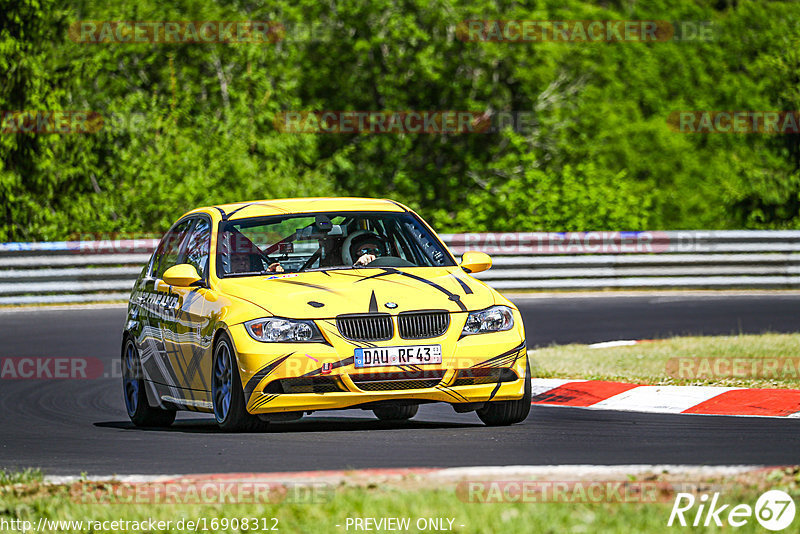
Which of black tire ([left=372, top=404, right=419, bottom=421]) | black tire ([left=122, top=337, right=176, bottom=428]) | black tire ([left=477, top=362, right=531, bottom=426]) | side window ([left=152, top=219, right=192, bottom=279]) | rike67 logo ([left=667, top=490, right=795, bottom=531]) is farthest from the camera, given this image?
side window ([left=152, top=219, right=192, bottom=279])

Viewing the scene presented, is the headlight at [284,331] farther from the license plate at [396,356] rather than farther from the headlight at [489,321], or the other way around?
the headlight at [489,321]

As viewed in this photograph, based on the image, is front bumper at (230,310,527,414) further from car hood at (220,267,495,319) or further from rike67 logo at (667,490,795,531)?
rike67 logo at (667,490,795,531)

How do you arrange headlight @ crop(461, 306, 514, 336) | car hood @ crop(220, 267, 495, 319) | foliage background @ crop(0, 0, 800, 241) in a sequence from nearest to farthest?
car hood @ crop(220, 267, 495, 319), headlight @ crop(461, 306, 514, 336), foliage background @ crop(0, 0, 800, 241)

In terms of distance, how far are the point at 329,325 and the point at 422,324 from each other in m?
0.57

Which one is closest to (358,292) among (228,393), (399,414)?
(228,393)

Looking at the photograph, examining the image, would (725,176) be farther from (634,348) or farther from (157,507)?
(157,507)

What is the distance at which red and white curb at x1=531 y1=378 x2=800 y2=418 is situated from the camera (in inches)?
401

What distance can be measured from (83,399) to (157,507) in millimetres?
6074

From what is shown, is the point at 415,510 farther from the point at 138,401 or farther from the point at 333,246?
the point at 138,401

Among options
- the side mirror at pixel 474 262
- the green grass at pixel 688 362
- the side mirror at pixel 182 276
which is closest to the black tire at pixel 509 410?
the side mirror at pixel 474 262

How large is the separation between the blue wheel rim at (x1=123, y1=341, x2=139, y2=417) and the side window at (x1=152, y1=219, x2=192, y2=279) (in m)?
0.60

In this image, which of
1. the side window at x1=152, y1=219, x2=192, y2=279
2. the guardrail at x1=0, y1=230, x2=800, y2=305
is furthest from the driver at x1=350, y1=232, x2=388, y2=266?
the guardrail at x1=0, y1=230, x2=800, y2=305

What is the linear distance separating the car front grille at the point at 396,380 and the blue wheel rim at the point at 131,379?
2.59 m

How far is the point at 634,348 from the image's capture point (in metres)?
14.7
